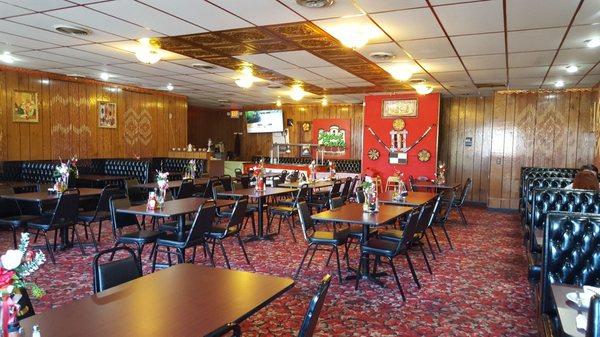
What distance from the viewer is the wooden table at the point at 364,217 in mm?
4441

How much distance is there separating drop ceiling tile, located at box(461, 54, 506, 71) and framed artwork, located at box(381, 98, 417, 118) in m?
3.33

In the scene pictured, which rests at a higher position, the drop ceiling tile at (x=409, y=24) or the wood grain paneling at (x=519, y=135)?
the drop ceiling tile at (x=409, y=24)

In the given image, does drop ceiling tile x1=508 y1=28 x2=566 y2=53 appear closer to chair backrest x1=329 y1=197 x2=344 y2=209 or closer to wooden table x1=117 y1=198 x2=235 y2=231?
chair backrest x1=329 y1=197 x2=344 y2=209

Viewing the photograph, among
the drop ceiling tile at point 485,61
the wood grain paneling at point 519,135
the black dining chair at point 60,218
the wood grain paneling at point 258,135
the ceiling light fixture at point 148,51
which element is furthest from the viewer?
the wood grain paneling at point 258,135

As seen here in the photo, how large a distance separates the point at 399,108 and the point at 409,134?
0.71 m

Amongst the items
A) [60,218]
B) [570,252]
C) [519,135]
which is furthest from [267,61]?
[519,135]

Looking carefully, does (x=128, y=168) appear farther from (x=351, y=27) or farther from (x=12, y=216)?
(x=351, y=27)

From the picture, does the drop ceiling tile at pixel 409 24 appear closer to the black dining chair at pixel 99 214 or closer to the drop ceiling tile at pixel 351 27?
the drop ceiling tile at pixel 351 27

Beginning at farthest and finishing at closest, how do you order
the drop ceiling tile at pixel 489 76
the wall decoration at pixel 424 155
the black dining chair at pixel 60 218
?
1. the wall decoration at pixel 424 155
2. the drop ceiling tile at pixel 489 76
3. the black dining chair at pixel 60 218

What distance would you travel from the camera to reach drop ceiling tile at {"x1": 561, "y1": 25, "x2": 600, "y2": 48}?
16.2ft

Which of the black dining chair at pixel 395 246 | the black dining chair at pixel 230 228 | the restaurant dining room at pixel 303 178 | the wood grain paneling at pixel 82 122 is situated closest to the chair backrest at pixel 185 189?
the restaurant dining room at pixel 303 178

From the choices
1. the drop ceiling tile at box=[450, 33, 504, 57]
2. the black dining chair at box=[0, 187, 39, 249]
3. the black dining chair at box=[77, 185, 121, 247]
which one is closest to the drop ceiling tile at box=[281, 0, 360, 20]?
the drop ceiling tile at box=[450, 33, 504, 57]

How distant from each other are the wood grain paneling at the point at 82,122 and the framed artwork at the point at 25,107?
0.30ft

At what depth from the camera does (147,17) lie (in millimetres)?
4867
